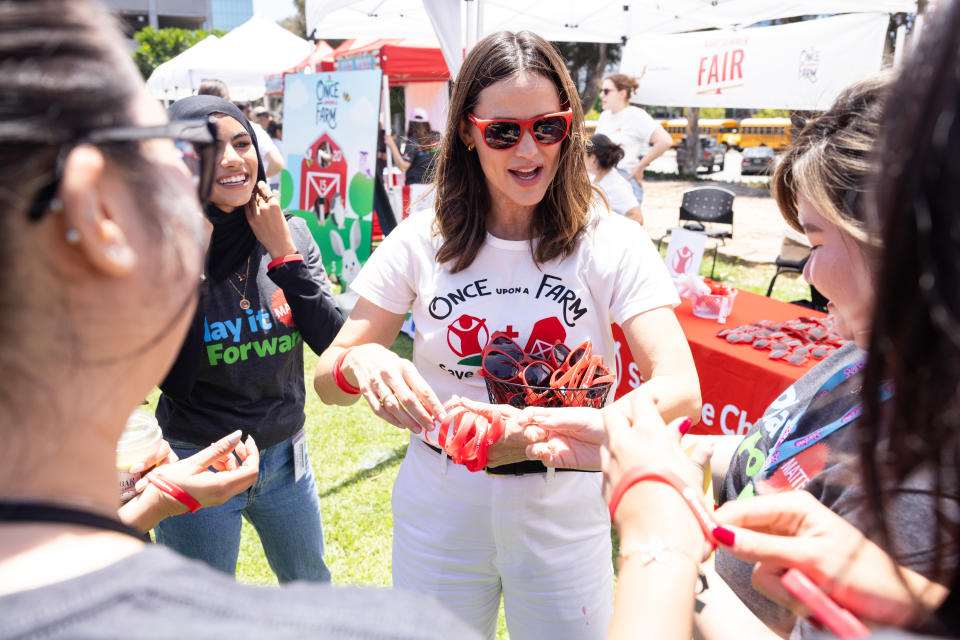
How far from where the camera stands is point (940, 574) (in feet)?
2.28

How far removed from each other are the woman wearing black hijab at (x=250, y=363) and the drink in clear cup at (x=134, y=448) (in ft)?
1.16

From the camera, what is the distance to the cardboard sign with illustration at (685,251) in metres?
4.65

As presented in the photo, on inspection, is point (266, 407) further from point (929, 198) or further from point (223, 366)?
point (929, 198)

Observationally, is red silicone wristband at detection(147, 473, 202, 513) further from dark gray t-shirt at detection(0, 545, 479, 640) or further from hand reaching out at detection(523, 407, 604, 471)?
dark gray t-shirt at detection(0, 545, 479, 640)

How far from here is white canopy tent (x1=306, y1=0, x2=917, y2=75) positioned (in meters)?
6.91

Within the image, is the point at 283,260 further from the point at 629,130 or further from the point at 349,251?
the point at 629,130

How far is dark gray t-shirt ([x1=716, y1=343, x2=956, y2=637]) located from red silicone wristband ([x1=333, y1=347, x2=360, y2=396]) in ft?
3.39

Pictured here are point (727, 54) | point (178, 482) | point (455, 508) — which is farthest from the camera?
point (727, 54)

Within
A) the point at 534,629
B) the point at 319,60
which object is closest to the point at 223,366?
the point at 534,629

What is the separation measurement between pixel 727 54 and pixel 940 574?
329 inches

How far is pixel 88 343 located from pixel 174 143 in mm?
239

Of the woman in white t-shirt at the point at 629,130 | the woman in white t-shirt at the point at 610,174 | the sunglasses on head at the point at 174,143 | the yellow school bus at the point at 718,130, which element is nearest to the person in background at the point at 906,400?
the sunglasses on head at the point at 174,143

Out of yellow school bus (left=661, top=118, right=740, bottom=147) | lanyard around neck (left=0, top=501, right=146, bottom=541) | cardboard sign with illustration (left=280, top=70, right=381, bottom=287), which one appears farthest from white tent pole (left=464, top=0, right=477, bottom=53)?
yellow school bus (left=661, top=118, right=740, bottom=147)

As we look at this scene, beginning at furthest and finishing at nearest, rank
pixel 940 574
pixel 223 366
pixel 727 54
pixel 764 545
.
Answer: pixel 727 54 < pixel 223 366 < pixel 764 545 < pixel 940 574
